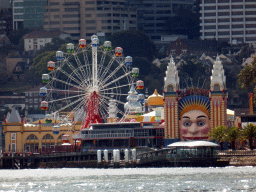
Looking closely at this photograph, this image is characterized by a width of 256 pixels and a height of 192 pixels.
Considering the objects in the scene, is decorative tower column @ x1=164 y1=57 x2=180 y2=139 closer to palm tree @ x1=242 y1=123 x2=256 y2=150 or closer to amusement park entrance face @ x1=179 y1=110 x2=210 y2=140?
amusement park entrance face @ x1=179 y1=110 x2=210 y2=140

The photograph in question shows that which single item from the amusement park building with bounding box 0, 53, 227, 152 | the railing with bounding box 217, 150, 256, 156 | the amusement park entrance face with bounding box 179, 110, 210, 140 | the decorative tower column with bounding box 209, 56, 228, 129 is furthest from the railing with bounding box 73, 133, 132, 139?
the railing with bounding box 217, 150, 256, 156

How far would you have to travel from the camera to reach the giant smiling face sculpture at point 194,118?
604 ft

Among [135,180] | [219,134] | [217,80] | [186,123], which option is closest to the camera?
[135,180]

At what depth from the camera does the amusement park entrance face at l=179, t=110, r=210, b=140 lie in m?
184

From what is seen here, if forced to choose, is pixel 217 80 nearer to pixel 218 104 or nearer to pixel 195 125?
pixel 218 104

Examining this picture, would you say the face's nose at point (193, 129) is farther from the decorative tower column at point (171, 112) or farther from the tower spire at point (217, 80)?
the tower spire at point (217, 80)

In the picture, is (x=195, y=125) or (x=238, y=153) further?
(x=195, y=125)

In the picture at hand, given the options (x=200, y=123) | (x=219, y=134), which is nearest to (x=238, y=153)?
(x=219, y=134)

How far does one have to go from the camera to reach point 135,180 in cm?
14125

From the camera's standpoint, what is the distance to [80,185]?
446 ft

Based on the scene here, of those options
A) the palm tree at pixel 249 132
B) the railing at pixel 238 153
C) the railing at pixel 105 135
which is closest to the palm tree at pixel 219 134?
the palm tree at pixel 249 132

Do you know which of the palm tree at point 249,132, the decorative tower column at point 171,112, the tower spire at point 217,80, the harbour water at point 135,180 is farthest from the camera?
the tower spire at point 217,80

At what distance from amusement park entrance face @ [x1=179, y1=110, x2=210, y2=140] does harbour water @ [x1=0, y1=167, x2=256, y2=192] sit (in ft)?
66.9

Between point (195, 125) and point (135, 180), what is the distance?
147 feet
